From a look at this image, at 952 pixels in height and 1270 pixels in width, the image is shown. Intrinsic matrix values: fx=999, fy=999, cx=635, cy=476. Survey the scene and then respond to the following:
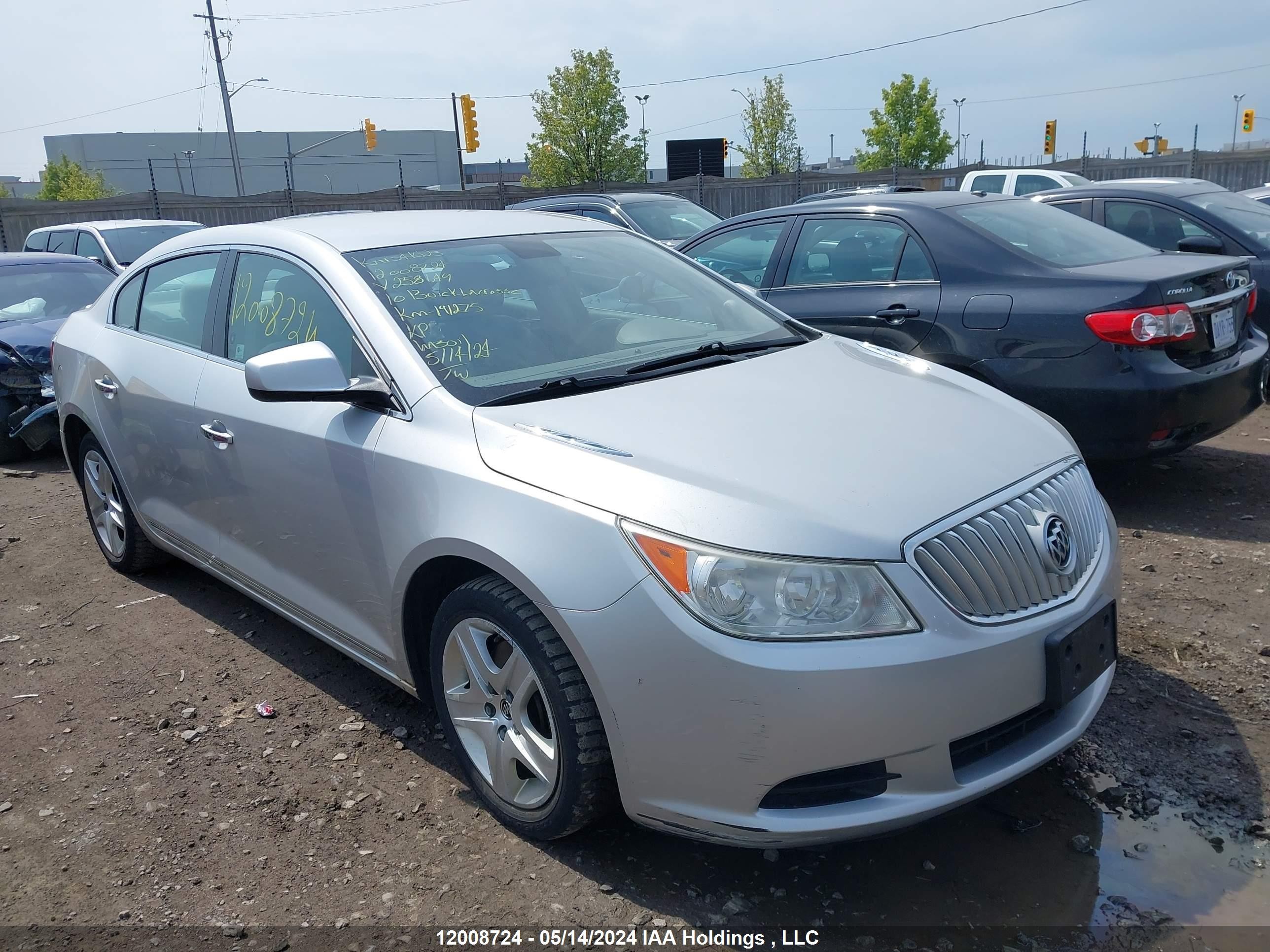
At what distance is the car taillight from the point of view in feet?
15.5

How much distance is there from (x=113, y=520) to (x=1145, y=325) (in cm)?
506

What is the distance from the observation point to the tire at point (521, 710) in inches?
95.8

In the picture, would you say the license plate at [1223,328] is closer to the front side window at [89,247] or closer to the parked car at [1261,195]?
the parked car at [1261,195]

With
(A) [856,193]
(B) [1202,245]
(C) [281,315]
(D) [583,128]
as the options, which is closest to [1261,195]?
(B) [1202,245]

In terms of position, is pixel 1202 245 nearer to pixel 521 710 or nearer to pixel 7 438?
pixel 521 710

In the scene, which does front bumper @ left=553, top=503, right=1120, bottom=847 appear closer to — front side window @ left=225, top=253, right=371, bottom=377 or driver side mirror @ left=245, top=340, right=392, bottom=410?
driver side mirror @ left=245, top=340, right=392, bottom=410

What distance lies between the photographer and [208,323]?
3.90 metres

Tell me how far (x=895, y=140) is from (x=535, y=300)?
47460 mm

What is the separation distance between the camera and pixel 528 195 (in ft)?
81.5

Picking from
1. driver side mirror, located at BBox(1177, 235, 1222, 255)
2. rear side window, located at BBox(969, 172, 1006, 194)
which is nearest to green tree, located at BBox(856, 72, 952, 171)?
rear side window, located at BBox(969, 172, 1006, 194)

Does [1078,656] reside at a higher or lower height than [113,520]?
higher

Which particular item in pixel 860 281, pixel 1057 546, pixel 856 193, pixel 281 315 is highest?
pixel 856 193

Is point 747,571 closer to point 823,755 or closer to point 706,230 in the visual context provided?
point 823,755

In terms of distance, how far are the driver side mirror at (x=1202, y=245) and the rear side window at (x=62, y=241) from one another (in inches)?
504
